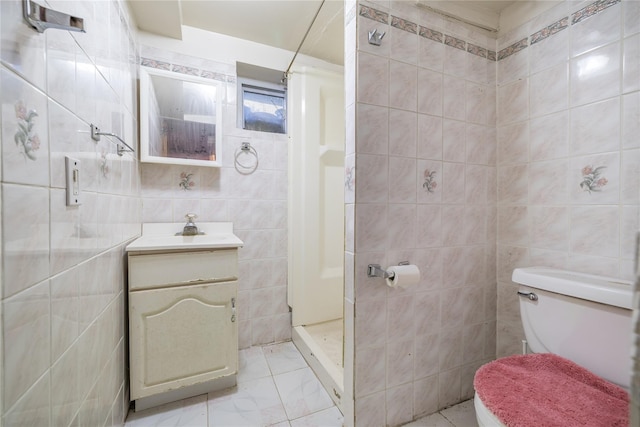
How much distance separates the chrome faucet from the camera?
1520mm

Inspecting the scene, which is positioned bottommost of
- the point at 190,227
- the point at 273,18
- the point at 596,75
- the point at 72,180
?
the point at 190,227

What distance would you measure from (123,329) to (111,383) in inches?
8.9

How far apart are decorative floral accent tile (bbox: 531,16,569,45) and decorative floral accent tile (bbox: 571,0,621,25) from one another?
27mm

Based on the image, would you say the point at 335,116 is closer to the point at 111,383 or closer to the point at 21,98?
the point at 21,98

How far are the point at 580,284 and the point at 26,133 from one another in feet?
5.13

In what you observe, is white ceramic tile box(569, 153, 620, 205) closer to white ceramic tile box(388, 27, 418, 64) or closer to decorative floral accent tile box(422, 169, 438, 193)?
decorative floral accent tile box(422, 169, 438, 193)

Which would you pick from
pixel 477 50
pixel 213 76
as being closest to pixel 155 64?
pixel 213 76

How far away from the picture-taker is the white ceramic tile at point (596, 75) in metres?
0.95

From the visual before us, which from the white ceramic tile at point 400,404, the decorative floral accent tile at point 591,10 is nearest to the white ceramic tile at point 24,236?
the white ceramic tile at point 400,404

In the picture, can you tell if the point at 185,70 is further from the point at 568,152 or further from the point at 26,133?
the point at 568,152

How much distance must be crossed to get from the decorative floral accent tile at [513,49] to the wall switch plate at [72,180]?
5.91 ft

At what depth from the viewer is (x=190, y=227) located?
1.53 metres

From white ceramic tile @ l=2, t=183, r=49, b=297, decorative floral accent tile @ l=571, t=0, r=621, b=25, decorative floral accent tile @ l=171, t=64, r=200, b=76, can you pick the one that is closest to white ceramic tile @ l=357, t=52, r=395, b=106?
decorative floral accent tile @ l=571, t=0, r=621, b=25

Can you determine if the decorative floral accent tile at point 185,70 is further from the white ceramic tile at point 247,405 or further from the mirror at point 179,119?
the white ceramic tile at point 247,405
